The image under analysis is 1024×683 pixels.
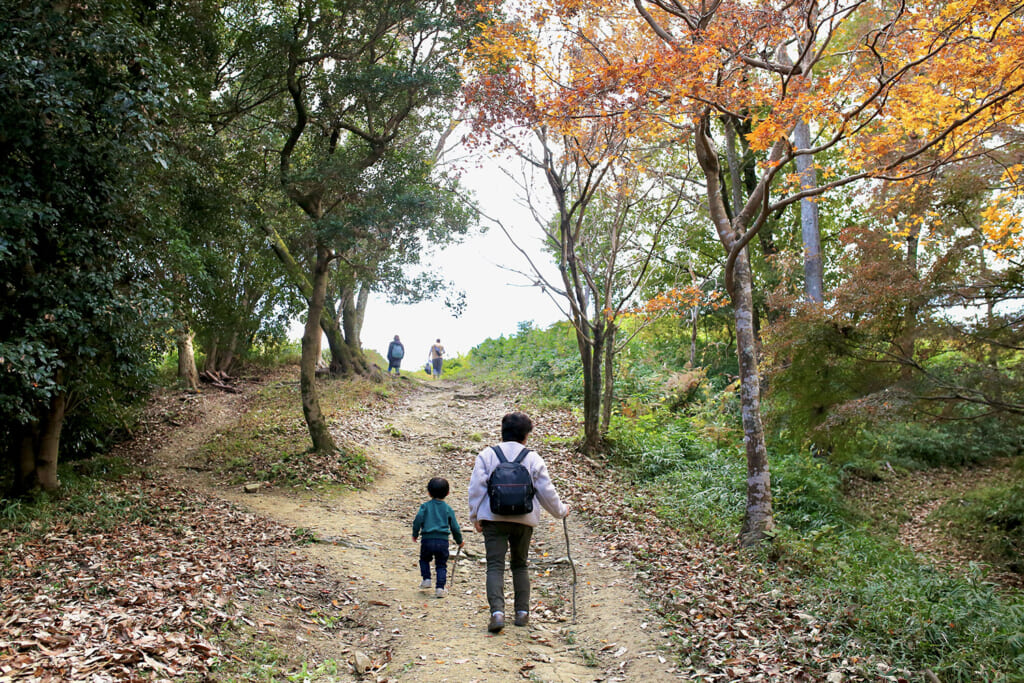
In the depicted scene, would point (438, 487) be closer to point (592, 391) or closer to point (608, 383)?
point (592, 391)

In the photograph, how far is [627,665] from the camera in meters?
5.10

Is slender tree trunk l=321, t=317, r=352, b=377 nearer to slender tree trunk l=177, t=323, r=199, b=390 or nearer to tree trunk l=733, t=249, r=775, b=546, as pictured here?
slender tree trunk l=177, t=323, r=199, b=390

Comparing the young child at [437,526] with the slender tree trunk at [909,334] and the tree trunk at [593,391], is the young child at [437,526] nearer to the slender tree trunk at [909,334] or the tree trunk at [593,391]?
the tree trunk at [593,391]

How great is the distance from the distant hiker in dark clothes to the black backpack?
651 inches

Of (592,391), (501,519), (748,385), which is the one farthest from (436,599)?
(592,391)

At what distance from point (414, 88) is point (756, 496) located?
890 centimetres

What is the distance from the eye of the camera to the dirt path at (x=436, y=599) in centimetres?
498

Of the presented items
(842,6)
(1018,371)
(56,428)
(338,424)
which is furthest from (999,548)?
(56,428)

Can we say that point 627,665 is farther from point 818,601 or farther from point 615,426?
point 615,426

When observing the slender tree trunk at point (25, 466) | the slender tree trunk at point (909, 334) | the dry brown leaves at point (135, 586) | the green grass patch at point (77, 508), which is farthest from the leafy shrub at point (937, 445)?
the slender tree trunk at point (25, 466)

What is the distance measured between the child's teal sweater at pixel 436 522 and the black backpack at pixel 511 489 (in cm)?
128

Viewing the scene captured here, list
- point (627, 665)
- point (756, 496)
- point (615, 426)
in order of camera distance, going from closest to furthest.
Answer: point (627, 665) → point (756, 496) → point (615, 426)

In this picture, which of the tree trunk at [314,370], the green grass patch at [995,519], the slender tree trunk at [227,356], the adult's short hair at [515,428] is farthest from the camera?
the slender tree trunk at [227,356]

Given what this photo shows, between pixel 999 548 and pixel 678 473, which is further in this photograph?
pixel 678 473
